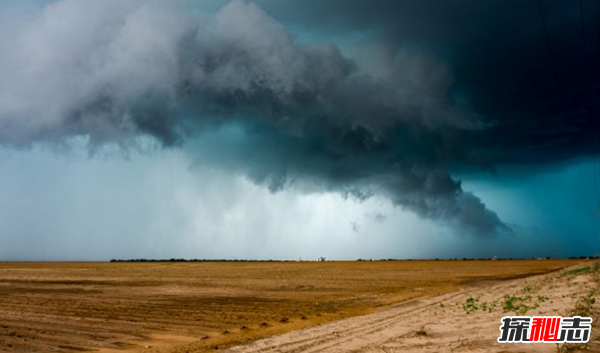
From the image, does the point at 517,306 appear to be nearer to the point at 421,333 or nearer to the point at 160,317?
the point at 421,333

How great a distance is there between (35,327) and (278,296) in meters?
16.3

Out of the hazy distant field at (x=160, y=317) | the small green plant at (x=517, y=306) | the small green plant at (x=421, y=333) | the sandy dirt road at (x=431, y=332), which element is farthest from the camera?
the small green plant at (x=517, y=306)

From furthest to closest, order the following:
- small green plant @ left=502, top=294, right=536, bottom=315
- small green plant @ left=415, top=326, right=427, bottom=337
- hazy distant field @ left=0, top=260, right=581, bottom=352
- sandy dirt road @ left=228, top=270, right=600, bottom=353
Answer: small green plant @ left=502, top=294, right=536, bottom=315, hazy distant field @ left=0, top=260, right=581, bottom=352, small green plant @ left=415, top=326, right=427, bottom=337, sandy dirt road @ left=228, top=270, right=600, bottom=353

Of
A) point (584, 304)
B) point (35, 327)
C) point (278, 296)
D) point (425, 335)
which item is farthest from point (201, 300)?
point (584, 304)

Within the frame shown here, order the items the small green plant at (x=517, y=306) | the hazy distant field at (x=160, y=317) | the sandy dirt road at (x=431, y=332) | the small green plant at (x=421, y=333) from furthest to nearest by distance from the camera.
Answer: the small green plant at (x=517, y=306) → the hazy distant field at (x=160, y=317) → the small green plant at (x=421, y=333) → the sandy dirt road at (x=431, y=332)

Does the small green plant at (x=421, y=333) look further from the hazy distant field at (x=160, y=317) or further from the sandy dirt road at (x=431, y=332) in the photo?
the hazy distant field at (x=160, y=317)

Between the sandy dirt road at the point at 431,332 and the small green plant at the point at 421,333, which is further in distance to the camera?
the small green plant at the point at 421,333

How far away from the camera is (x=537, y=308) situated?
54.7 ft

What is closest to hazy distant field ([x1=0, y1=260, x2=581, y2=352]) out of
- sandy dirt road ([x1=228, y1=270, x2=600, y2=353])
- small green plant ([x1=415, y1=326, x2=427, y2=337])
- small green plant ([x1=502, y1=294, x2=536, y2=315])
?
sandy dirt road ([x1=228, y1=270, x2=600, y2=353])

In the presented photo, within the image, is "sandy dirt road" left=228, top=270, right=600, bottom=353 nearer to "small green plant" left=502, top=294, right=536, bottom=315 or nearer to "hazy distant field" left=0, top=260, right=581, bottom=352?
"small green plant" left=502, top=294, right=536, bottom=315

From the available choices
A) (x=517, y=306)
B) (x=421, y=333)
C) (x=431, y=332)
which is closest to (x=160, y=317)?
(x=421, y=333)

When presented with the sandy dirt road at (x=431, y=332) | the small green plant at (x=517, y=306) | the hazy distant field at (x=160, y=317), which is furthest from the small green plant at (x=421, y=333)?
the hazy distant field at (x=160, y=317)

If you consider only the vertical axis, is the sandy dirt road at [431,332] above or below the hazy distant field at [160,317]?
above

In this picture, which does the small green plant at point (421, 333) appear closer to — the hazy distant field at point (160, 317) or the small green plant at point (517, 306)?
the small green plant at point (517, 306)
